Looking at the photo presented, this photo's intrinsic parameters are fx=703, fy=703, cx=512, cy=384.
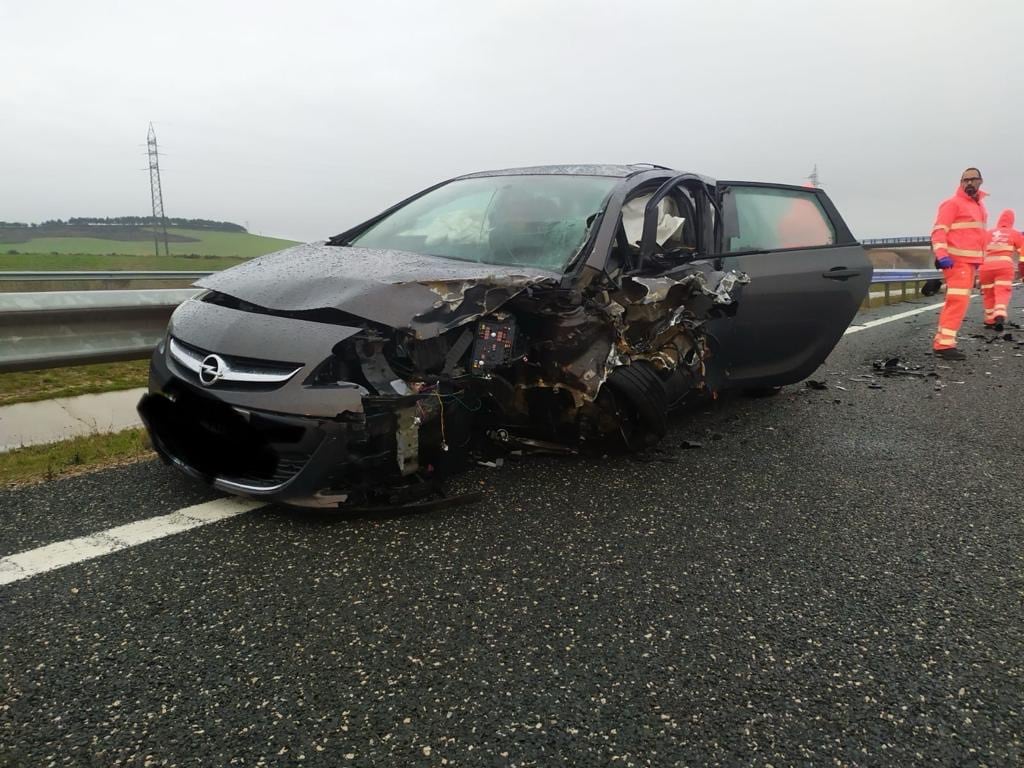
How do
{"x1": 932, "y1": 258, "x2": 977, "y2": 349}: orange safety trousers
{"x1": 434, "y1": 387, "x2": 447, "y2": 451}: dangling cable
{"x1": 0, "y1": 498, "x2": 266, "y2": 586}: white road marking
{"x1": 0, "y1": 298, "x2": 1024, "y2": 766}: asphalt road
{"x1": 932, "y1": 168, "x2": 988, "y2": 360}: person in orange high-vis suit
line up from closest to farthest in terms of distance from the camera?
{"x1": 0, "y1": 298, "x2": 1024, "y2": 766}: asphalt road, {"x1": 0, "y1": 498, "x2": 266, "y2": 586}: white road marking, {"x1": 434, "y1": 387, "x2": 447, "y2": 451}: dangling cable, {"x1": 932, "y1": 258, "x2": 977, "y2": 349}: orange safety trousers, {"x1": 932, "y1": 168, "x2": 988, "y2": 360}: person in orange high-vis suit

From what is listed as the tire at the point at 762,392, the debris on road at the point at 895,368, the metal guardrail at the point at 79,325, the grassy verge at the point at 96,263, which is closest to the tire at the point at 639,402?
the tire at the point at 762,392

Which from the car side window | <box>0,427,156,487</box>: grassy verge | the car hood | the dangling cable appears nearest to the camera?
the car hood

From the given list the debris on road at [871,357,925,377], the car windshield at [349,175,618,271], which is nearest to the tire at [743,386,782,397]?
the debris on road at [871,357,925,377]

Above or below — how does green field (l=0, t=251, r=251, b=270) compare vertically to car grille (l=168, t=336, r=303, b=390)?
above

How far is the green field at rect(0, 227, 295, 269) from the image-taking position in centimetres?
1589

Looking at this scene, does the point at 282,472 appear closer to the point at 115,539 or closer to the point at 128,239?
the point at 115,539

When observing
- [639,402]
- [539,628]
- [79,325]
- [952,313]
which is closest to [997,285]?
[952,313]

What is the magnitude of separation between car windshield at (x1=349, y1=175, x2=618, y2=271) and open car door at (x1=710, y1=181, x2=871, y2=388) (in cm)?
100

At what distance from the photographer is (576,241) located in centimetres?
342

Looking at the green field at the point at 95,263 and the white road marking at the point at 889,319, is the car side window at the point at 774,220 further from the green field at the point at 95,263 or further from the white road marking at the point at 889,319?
the green field at the point at 95,263

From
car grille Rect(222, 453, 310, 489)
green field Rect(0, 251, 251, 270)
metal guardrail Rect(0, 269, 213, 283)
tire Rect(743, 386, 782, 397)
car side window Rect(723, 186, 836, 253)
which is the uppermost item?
green field Rect(0, 251, 251, 270)

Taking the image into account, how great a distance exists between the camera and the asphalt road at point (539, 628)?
161cm

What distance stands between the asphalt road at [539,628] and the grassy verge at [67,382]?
160 cm

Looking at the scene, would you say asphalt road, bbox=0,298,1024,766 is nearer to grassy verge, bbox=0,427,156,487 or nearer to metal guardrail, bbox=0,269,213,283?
grassy verge, bbox=0,427,156,487
